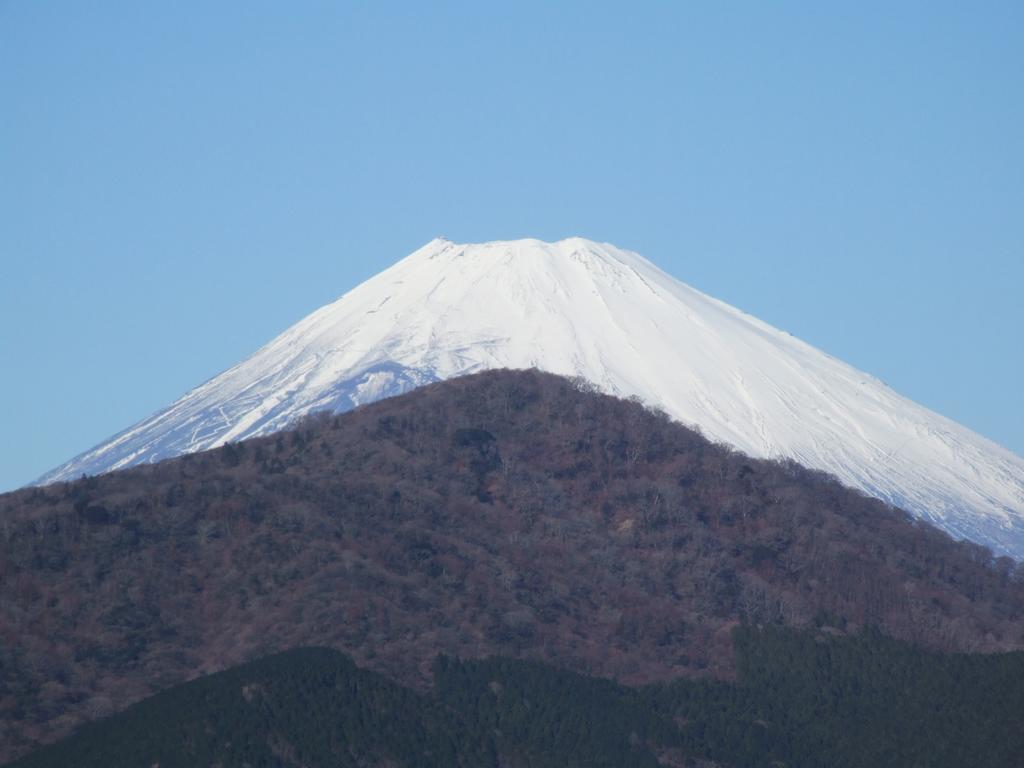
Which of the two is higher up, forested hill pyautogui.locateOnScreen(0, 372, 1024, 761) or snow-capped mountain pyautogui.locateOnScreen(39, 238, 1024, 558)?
snow-capped mountain pyautogui.locateOnScreen(39, 238, 1024, 558)

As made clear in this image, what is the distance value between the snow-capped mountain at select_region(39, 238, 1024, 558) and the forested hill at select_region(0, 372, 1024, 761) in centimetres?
1788

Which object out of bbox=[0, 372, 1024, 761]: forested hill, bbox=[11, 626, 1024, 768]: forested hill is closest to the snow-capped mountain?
bbox=[0, 372, 1024, 761]: forested hill

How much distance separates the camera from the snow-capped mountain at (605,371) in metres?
78.9

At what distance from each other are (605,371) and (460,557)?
32152mm

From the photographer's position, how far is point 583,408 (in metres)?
59.3

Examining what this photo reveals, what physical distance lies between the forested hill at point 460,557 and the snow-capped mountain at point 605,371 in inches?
704

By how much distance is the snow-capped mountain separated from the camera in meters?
78.9

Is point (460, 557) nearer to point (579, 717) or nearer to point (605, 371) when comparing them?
point (579, 717)

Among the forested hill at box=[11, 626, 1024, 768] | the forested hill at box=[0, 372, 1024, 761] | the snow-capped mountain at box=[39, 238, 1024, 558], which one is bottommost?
the forested hill at box=[11, 626, 1024, 768]

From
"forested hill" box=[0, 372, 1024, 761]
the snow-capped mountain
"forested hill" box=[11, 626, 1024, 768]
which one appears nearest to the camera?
"forested hill" box=[11, 626, 1024, 768]

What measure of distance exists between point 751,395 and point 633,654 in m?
37.4

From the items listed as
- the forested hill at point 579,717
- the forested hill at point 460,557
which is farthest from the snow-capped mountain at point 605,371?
the forested hill at point 579,717

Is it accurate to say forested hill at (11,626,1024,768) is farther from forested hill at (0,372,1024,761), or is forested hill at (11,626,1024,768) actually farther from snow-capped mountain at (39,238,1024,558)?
snow-capped mountain at (39,238,1024,558)

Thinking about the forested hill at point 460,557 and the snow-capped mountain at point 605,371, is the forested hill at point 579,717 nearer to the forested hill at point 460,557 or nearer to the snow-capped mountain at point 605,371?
the forested hill at point 460,557
